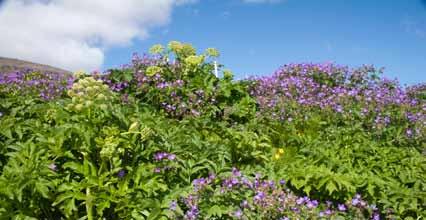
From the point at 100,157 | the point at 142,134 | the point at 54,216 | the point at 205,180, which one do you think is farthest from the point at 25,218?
the point at 205,180

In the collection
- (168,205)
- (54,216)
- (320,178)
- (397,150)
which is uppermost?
(397,150)

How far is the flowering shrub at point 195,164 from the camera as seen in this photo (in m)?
4.50

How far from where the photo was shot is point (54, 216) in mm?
4691

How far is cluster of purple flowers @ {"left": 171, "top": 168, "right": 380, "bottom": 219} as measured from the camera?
4578mm

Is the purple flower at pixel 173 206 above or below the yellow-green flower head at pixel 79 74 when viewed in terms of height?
below

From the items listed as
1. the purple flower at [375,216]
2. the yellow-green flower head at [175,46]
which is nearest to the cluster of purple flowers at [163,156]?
the purple flower at [375,216]

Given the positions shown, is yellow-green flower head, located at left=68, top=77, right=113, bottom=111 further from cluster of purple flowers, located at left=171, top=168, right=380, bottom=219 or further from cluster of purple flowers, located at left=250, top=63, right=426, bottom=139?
cluster of purple flowers, located at left=250, top=63, right=426, bottom=139

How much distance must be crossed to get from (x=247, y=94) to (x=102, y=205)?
4686mm

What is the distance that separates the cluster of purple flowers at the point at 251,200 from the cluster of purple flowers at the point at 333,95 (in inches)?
121

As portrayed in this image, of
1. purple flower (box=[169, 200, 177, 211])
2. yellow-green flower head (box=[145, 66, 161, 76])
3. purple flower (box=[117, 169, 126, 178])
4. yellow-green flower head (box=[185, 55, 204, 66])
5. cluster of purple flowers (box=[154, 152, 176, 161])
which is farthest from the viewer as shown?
yellow-green flower head (box=[185, 55, 204, 66])

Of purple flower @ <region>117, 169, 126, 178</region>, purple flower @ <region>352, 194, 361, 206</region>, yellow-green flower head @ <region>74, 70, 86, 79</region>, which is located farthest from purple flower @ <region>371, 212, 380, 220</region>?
yellow-green flower head @ <region>74, 70, 86, 79</region>

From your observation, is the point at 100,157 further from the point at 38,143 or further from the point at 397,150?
the point at 397,150

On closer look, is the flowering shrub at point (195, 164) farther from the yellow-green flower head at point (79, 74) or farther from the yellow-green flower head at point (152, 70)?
the yellow-green flower head at point (79, 74)

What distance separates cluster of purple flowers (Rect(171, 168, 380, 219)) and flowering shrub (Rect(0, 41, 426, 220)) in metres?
0.01
